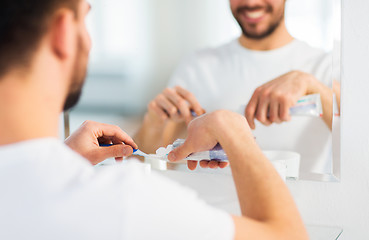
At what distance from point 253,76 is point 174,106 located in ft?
0.63

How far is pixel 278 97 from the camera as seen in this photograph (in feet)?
3.04

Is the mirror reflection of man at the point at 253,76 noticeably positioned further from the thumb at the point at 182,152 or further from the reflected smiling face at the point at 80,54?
the reflected smiling face at the point at 80,54

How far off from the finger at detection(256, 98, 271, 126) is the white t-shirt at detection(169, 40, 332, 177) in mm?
11

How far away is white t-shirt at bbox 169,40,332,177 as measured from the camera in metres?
Result: 0.91

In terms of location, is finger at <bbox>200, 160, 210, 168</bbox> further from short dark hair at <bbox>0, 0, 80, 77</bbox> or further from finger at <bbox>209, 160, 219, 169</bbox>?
short dark hair at <bbox>0, 0, 80, 77</bbox>

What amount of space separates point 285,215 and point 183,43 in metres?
0.54

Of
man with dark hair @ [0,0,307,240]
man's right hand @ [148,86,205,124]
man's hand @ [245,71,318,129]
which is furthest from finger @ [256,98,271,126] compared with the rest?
man with dark hair @ [0,0,307,240]

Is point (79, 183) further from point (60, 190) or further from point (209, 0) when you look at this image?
point (209, 0)

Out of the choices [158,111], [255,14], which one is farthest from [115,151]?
[255,14]

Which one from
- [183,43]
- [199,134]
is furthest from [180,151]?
[183,43]

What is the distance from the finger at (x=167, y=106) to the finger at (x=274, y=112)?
0.21 meters

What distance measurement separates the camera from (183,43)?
100cm

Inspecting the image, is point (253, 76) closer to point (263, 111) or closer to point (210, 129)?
point (263, 111)

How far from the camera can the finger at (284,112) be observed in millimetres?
922
